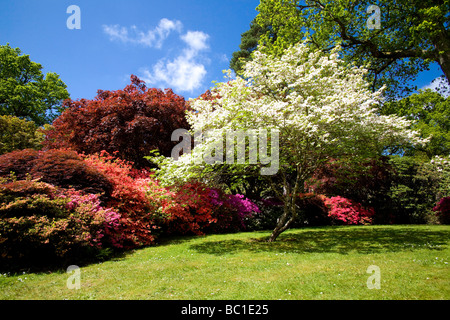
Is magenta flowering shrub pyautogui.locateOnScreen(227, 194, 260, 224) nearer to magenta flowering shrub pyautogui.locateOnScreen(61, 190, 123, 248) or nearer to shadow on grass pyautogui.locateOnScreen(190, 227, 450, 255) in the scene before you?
shadow on grass pyautogui.locateOnScreen(190, 227, 450, 255)

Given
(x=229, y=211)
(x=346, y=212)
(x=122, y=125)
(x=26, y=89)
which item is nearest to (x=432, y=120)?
(x=346, y=212)

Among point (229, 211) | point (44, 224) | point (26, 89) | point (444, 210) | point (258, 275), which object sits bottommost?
point (258, 275)

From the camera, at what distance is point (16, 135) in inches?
593

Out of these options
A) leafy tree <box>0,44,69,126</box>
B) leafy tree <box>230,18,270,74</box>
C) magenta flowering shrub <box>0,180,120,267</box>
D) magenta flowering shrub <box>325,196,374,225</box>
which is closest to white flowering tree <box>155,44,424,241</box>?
magenta flowering shrub <box>0,180,120,267</box>

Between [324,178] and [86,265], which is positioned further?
[324,178]

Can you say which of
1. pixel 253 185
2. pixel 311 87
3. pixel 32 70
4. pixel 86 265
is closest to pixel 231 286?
pixel 86 265

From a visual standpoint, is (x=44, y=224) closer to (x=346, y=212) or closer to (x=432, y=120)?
(x=346, y=212)

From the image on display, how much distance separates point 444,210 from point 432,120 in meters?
16.2

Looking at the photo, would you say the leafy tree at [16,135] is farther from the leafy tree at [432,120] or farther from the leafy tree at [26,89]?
the leafy tree at [432,120]

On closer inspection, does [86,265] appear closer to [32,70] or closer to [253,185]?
[253,185]

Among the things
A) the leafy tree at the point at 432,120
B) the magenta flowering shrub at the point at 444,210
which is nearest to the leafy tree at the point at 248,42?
the leafy tree at the point at 432,120

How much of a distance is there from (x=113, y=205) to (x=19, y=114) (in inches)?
860

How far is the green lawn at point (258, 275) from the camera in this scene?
340cm

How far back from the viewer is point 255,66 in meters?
7.45
